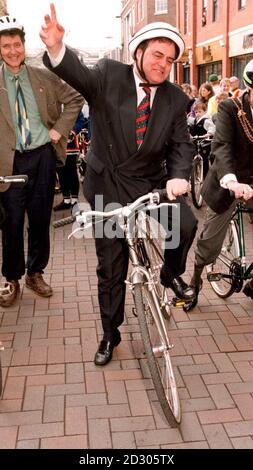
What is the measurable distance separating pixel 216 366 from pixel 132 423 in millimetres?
853

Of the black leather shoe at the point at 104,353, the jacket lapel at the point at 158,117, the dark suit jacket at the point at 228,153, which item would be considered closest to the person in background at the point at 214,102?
the dark suit jacket at the point at 228,153

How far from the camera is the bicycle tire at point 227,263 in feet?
14.1

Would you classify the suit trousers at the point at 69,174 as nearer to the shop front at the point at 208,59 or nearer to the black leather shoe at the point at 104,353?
the black leather shoe at the point at 104,353

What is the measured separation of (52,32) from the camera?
8.67 feet

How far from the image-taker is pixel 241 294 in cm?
474

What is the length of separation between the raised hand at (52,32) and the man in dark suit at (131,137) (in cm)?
6

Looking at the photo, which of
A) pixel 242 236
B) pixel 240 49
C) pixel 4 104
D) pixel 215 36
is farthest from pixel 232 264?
pixel 215 36

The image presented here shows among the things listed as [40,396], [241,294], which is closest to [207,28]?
[241,294]

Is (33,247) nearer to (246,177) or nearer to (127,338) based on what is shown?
(127,338)

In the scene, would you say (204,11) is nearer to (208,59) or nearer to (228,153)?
(208,59)

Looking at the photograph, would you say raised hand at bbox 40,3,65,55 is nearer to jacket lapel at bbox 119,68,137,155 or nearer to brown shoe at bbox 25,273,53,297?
jacket lapel at bbox 119,68,137,155

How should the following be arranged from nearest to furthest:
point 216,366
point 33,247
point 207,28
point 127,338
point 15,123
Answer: point 216,366 < point 127,338 < point 15,123 < point 33,247 < point 207,28

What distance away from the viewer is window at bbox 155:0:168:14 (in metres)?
40.9

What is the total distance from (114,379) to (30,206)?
175 centimetres
